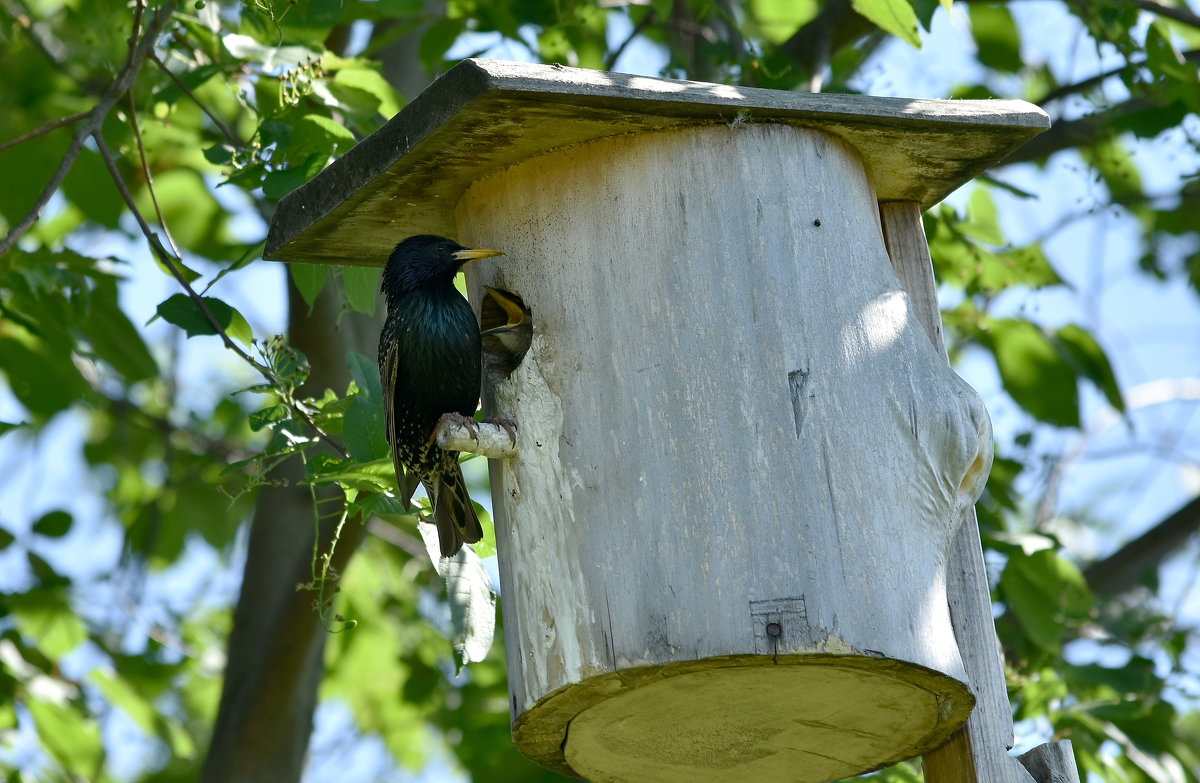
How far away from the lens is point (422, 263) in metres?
3.56

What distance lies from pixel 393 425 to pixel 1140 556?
3169mm

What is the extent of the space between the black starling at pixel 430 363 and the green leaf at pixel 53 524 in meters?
1.55

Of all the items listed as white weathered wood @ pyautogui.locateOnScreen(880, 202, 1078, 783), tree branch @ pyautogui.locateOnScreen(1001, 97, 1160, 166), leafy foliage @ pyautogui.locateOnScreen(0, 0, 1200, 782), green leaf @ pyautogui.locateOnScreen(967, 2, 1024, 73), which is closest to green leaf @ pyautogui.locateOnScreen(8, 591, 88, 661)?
leafy foliage @ pyautogui.locateOnScreen(0, 0, 1200, 782)

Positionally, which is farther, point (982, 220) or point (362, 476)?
point (982, 220)

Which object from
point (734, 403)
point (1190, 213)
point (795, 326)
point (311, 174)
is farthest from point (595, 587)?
point (1190, 213)

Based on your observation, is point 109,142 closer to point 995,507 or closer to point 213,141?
point 213,141

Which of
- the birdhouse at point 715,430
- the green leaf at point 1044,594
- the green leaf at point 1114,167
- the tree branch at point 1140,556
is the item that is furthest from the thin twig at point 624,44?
the tree branch at point 1140,556

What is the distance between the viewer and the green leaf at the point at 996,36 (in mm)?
5113

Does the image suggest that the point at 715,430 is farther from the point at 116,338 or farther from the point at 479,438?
the point at 116,338

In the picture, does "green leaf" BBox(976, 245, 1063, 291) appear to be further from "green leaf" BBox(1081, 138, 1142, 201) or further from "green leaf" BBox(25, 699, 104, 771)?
"green leaf" BBox(25, 699, 104, 771)

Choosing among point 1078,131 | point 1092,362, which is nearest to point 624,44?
point 1078,131

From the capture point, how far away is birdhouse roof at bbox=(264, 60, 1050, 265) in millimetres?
2951

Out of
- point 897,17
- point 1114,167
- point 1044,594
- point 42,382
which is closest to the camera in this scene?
point 897,17

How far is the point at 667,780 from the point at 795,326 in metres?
1.07
